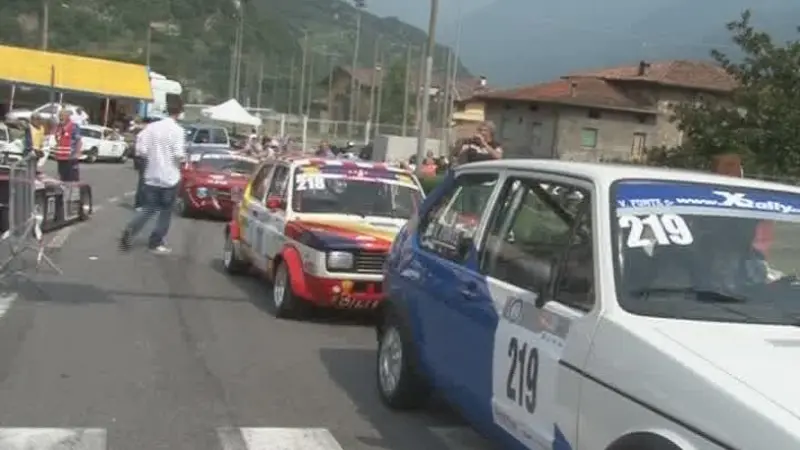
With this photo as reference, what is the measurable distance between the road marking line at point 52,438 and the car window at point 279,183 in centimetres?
528

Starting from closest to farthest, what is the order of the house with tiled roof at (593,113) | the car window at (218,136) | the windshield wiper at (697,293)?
the windshield wiper at (697,293) < the car window at (218,136) < the house with tiled roof at (593,113)

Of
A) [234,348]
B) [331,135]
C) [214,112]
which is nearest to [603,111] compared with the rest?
[331,135]

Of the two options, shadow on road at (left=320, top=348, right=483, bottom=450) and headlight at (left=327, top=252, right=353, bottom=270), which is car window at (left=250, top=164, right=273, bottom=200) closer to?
headlight at (left=327, top=252, right=353, bottom=270)

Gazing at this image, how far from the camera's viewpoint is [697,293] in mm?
4750

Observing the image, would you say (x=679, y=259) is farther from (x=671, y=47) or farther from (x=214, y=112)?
(x=671, y=47)

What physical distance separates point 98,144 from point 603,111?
3923 cm

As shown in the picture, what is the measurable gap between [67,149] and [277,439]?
14.9 meters

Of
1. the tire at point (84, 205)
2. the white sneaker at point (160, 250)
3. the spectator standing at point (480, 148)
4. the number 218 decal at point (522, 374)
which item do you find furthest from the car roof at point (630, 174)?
the tire at point (84, 205)

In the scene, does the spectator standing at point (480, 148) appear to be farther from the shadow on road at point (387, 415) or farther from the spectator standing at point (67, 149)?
the spectator standing at point (67, 149)

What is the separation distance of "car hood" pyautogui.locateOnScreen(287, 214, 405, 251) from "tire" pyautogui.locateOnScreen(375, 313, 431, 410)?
260cm

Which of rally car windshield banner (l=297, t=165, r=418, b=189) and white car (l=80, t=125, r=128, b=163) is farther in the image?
white car (l=80, t=125, r=128, b=163)

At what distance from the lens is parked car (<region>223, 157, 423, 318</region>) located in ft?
33.0

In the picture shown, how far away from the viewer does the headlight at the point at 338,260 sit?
394 inches

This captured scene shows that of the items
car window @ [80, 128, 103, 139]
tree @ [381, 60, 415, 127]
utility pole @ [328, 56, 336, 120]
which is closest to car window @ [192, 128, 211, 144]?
car window @ [80, 128, 103, 139]
